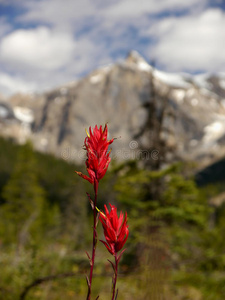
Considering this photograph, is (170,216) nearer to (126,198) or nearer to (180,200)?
(180,200)

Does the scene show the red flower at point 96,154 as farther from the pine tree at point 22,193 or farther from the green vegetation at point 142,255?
the pine tree at point 22,193

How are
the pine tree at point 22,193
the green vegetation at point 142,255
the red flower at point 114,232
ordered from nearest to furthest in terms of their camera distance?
the red flower at point 114,232, the green vegetation at point 142,255, the pine tree at point 22,193

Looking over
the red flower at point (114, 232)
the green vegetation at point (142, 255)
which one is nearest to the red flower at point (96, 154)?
the red flower at point (114, 232)

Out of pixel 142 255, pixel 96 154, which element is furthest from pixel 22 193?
pixel 96 154

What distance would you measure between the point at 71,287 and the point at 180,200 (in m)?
7.05

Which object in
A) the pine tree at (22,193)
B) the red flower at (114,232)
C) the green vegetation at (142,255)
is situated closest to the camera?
the red flower at (114,232)

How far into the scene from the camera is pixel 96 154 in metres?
1.01

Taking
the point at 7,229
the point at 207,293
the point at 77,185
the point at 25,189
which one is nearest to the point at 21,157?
the point at 25,189

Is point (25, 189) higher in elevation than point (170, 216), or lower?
higher

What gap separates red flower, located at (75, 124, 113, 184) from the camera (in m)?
0.98

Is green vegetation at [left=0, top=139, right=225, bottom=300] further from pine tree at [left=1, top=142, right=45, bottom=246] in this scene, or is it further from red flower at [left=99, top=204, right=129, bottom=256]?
pine tree at [left=1, top=142, right=45, bottom=246]

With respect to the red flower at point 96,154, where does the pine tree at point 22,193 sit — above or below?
above

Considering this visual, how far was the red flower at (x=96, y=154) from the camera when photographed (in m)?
0.98

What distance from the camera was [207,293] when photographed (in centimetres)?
718
